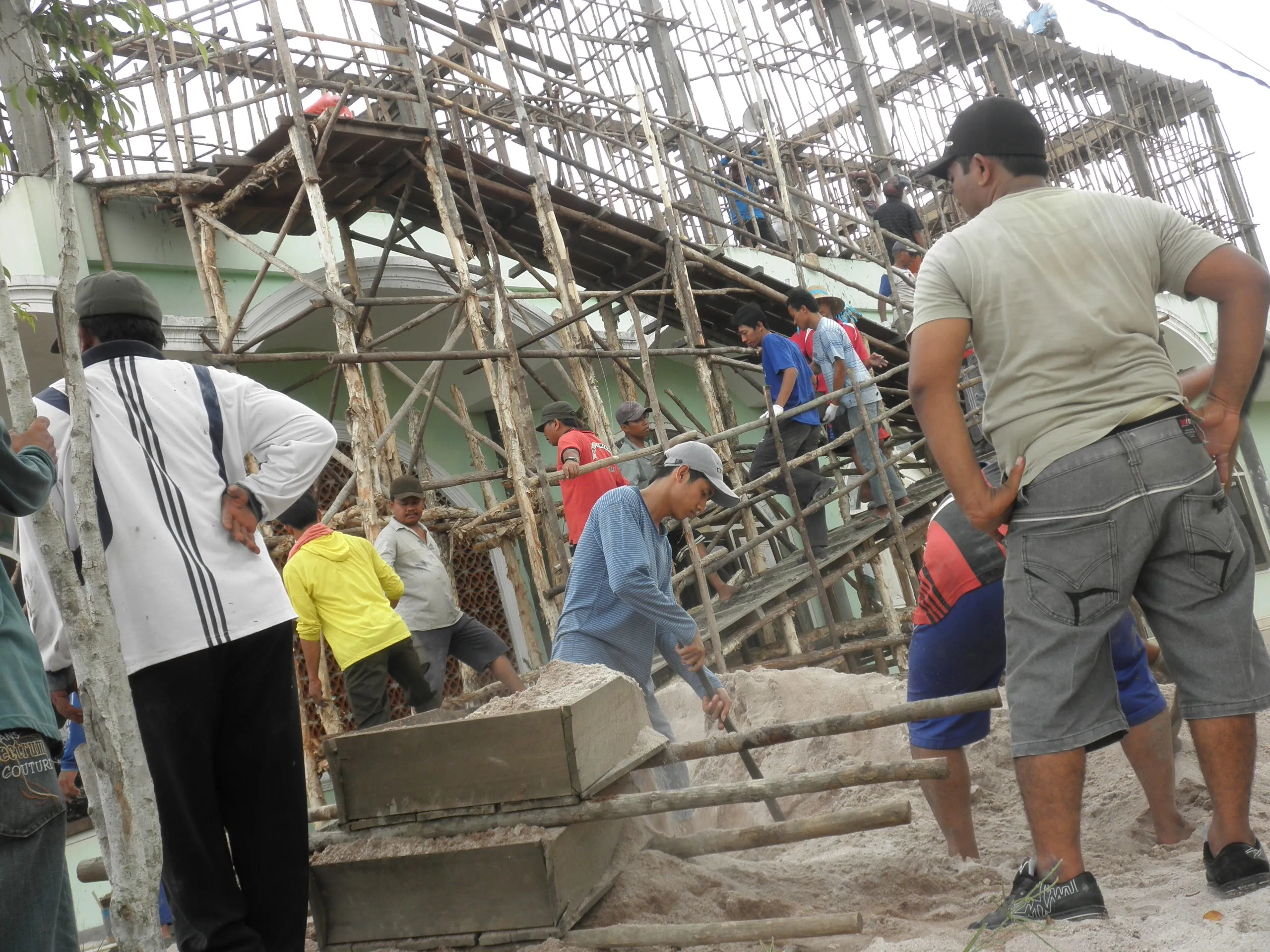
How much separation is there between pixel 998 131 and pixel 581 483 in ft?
16.0

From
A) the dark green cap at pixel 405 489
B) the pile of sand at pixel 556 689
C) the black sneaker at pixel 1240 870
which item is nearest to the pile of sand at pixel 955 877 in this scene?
the black sneaker at pixel 1240 870

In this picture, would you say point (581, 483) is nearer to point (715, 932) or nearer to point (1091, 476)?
point (715, 932)

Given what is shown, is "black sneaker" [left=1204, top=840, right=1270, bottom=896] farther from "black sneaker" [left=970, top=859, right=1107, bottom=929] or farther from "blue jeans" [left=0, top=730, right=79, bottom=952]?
"blue jeans" [left=0, top=730, right=79, bottom=952]

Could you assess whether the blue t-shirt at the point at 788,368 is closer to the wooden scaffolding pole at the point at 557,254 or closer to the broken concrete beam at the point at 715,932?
the wooden scaffolding pole at the point at 557,254

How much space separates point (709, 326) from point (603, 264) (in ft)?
5.66

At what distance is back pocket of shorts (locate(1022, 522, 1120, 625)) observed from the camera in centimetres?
251

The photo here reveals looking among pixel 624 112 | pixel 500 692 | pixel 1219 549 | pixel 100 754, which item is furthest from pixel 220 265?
pixel 1219 549

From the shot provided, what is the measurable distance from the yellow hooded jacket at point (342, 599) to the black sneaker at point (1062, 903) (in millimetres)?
4061

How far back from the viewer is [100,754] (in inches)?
89.1

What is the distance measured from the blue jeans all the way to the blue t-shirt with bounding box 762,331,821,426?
7.31 meters

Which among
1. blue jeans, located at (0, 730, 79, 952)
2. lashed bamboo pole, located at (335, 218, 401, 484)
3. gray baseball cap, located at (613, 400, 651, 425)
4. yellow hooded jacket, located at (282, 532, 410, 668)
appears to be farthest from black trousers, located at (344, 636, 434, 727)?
blue jeans, located at (0, 730, 79, 952)

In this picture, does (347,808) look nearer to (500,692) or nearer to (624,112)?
(500,692)

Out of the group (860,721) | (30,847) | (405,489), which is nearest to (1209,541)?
(860,721)

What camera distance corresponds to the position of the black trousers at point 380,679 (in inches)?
237
